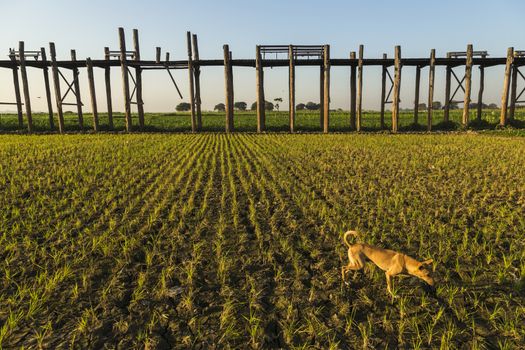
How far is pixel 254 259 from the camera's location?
367 centimetres

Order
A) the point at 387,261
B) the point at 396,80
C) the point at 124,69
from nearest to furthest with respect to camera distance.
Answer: the point at 387,261
the point at 396,80
the point at 124,69

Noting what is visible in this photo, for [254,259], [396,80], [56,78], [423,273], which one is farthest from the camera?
[56,78]

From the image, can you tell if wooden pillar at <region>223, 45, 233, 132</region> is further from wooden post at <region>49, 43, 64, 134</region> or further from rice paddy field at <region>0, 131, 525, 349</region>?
rice paddy field at <region>0, 131, 525, 349</region>

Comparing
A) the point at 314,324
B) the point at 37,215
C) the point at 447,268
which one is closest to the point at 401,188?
the point at 447,268

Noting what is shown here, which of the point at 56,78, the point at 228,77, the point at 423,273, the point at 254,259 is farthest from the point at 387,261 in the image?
the point at 56,78

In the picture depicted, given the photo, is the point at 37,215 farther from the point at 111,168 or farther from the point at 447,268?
the point at 447,268

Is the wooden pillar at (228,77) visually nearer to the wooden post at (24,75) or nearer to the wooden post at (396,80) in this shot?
the wooden post at (396,80)

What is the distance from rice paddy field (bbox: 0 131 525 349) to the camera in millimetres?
2455

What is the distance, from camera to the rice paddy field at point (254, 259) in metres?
2.46

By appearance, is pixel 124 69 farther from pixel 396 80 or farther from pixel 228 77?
pixel 396 80

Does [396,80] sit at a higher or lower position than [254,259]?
higher

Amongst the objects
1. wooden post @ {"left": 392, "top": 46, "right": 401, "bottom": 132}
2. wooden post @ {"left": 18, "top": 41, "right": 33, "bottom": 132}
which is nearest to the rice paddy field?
wooden post @ {"left": 392, "top": 46, "right": 401, "bottom": 132}

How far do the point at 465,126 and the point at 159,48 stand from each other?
1949 centimetres

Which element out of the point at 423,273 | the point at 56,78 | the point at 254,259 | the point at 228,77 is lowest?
the point at 254,259
